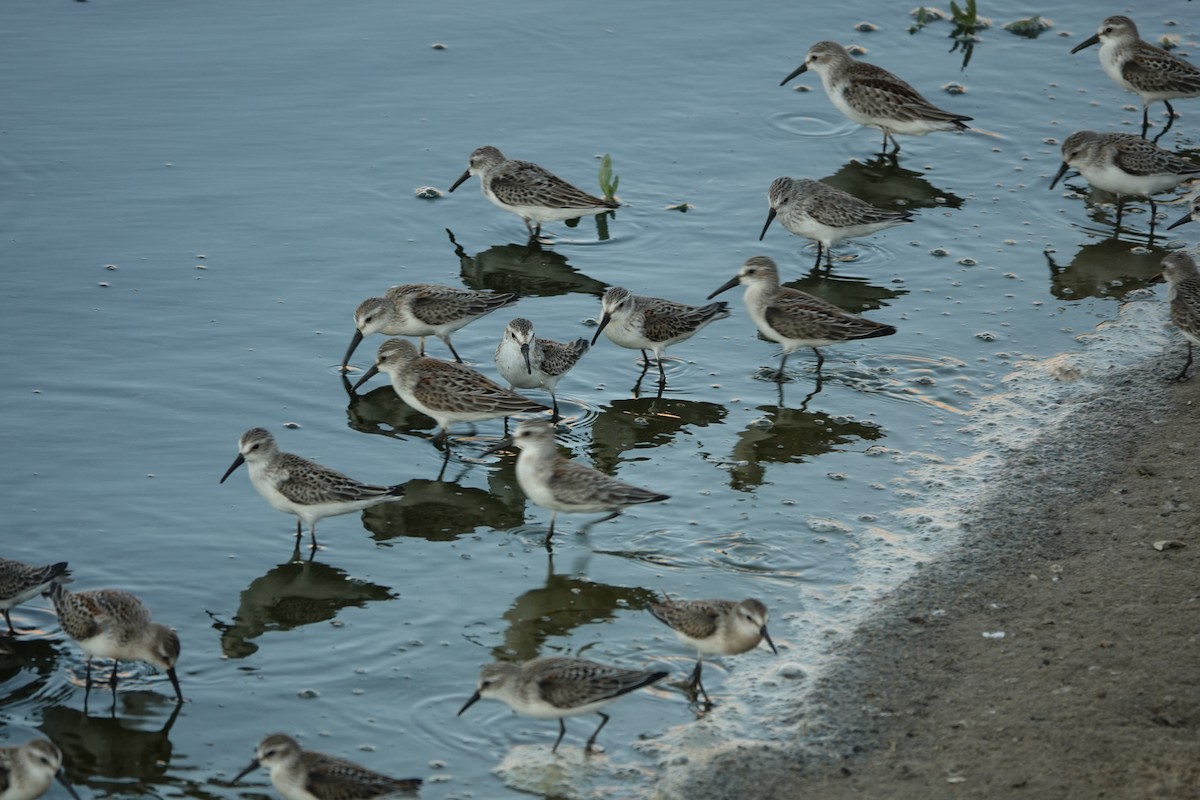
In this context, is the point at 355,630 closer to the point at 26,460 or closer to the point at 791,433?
the point at 26,460

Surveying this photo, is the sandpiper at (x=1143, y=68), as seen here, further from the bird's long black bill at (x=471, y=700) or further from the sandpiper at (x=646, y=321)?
the bird's long black bill at (x=471, y=700)

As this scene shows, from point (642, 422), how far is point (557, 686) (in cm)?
402

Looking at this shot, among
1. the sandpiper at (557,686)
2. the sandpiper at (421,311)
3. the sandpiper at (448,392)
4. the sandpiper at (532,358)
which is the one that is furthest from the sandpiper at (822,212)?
the sandpiper at (557,686)

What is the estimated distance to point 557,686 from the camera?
7297 mm

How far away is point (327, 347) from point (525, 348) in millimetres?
1926

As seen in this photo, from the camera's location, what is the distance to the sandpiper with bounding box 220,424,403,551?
9227 mm

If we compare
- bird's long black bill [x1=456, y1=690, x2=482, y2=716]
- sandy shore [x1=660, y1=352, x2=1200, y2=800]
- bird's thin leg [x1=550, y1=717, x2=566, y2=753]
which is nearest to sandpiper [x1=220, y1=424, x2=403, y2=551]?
bird's long black bill [x1=456, y1=690, x2=482, y2=716]

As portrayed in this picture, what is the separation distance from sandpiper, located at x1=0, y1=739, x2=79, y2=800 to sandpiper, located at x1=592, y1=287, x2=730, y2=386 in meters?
5.74

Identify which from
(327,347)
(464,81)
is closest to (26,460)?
(327,347)

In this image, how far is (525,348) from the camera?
10953 mm

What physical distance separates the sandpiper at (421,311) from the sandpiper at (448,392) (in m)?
0.72

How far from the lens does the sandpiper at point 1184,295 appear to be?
11.0 meters

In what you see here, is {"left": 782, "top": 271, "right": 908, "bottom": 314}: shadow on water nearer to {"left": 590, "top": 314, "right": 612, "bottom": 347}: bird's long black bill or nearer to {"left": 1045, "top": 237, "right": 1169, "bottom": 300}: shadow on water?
{"left": 1045, "top": 237, "right": 1169, "bottom": 300}: shadow on water

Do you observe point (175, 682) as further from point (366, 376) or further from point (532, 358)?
point (532, 358)
